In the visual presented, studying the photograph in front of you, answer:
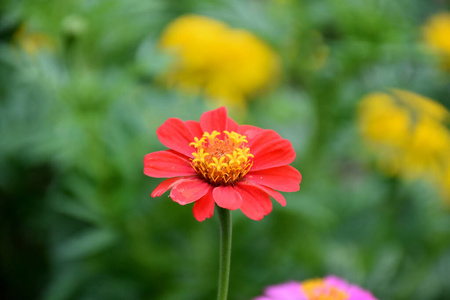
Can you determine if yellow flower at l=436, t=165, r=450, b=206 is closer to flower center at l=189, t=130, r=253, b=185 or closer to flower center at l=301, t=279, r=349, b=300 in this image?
flower center at l=301, t=279, r=349, b=300

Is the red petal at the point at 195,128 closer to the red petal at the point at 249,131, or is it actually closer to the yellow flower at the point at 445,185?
the red petal at the point at 249,131

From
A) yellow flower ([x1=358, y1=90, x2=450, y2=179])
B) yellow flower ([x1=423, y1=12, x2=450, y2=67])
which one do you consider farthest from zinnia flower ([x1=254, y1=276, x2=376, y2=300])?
yellow flower ([x1=423, y1=12, x2=450, y2=67])

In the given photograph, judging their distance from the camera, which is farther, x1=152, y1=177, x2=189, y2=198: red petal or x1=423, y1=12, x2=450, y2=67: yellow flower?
x1=423, y1=12, x2=450, y2=67: yellow flower

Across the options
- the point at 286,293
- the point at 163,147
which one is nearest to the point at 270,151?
the point at 286,293

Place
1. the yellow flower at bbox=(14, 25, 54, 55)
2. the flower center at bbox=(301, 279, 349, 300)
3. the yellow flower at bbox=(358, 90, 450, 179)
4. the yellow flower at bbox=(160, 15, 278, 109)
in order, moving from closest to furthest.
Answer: the flower center at bbox=(301, 279, 349, 300) < the yellow flower at bbox=(14, 25, 54, 55) < the yellow flower at bbox=(358, 90, 450, 179) < the yellow flower at bbox=(160, 15, 278, 109)

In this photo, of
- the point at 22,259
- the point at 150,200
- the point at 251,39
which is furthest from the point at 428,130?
the point at 22,259

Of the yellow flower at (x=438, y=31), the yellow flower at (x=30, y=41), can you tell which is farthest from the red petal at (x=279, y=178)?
the yellow flower at (x=438, y=31)

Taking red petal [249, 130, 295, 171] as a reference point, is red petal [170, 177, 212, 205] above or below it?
below
